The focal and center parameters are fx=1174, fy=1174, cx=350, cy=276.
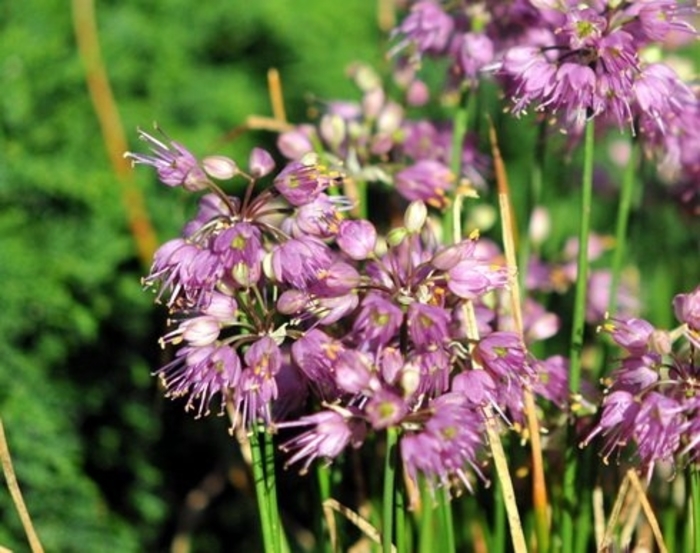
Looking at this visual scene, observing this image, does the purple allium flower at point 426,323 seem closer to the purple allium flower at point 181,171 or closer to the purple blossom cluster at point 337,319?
the purple blossom cluster at point 337,319

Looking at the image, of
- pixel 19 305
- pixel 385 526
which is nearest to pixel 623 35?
pixel 385 526

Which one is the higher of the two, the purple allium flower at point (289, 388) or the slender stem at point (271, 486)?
the purple allium flower at point (289, 388)

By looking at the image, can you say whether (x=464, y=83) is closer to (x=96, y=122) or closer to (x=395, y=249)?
(x=395, y=249)

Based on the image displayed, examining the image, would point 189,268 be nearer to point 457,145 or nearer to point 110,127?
point 457,145

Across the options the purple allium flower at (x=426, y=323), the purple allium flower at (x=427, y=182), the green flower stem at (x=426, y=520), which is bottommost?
the green flower stem at (x=426, y=520)

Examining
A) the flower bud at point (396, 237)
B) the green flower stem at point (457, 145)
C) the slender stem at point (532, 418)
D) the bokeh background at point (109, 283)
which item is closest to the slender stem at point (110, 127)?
the bokeh background at point (109, 283)

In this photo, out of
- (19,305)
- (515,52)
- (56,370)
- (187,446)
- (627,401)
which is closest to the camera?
(627,401)

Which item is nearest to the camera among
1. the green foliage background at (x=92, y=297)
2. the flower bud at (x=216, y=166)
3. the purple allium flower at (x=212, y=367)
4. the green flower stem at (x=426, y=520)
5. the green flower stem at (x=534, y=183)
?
the purple allium flower at (x=212, y=367)
